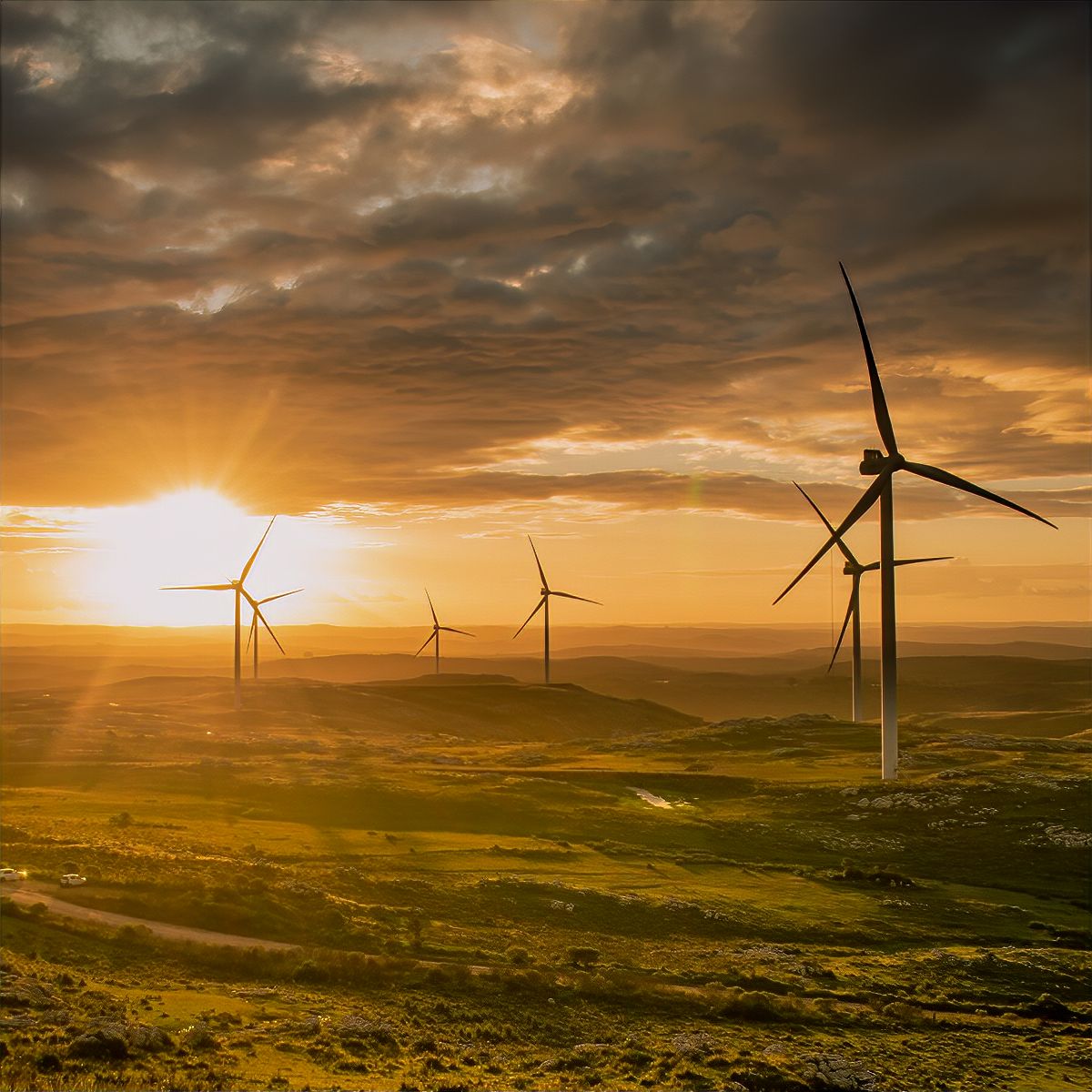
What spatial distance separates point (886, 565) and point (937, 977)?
51.2 metres

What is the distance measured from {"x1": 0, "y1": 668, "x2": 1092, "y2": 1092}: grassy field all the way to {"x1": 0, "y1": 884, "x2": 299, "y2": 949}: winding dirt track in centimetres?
94

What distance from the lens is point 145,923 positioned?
47188 mm

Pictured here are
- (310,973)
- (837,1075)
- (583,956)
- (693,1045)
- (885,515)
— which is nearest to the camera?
(837,1075)

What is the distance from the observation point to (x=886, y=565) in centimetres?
9206

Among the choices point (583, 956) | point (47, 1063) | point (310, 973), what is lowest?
point (583, 956)

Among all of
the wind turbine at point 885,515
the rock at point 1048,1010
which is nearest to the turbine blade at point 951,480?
the wind turbine at point 885,515

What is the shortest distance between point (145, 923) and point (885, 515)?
7190cm

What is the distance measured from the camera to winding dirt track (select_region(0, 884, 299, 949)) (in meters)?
44.9

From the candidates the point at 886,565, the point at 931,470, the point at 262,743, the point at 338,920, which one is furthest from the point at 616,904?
the point at 262,743

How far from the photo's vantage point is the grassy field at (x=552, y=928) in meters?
33.7

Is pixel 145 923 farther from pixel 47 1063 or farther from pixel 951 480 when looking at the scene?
pixel 951 480

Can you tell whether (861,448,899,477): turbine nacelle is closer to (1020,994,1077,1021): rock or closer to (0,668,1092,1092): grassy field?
(0,668,1092,1092): grassy field

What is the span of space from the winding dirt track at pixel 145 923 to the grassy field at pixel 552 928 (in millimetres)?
939

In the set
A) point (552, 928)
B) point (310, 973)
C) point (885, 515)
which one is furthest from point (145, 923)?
point (885, 515)
